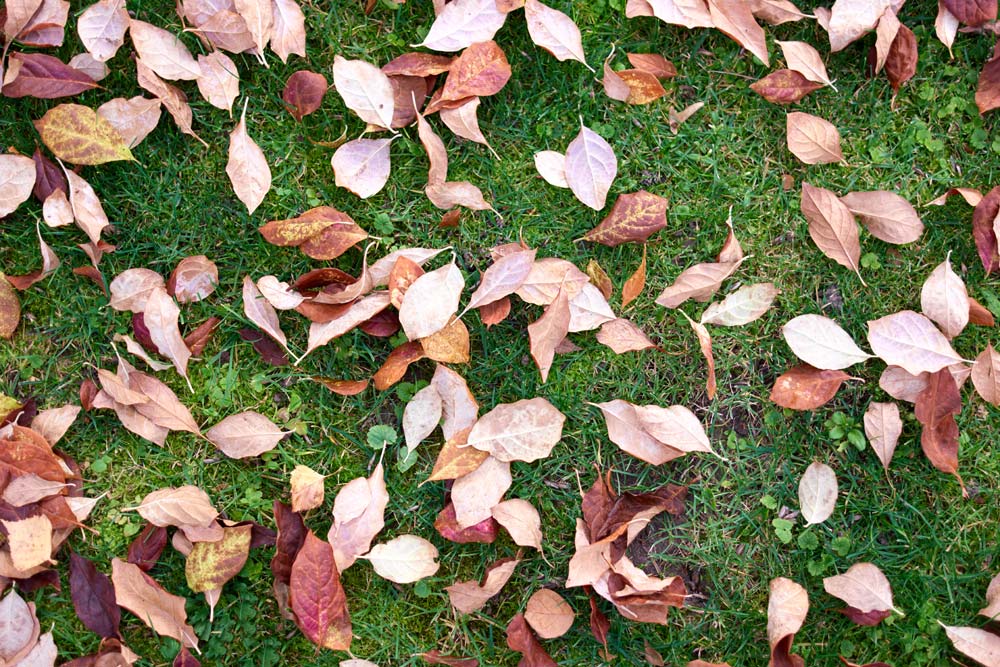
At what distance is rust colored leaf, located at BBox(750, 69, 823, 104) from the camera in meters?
2.38

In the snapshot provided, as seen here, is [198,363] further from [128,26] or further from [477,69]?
[477,69]

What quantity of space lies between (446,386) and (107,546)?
107 cm

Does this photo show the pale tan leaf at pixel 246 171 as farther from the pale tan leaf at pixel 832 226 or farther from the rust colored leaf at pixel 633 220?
the pale tan leaf at pixel 832 226

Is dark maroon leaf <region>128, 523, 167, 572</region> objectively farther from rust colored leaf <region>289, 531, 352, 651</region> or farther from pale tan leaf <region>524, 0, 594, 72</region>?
pale tan leaf <region>524, 0, 594, 72</region>

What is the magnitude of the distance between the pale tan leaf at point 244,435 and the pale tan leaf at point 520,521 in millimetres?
664

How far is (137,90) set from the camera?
7.92 ft

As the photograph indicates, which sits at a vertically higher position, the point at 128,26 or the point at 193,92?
the point at 128,26

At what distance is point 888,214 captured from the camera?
2359 millimetres

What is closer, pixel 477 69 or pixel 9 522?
pixel 9 522

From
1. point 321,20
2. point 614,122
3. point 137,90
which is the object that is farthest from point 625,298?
point 137,90

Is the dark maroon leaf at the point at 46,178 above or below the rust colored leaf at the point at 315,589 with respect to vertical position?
above

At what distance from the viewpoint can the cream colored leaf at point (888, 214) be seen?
92.7 inches

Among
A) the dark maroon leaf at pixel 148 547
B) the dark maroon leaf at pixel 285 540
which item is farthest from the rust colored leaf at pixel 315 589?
the dark maroon leaf at pixel 148 547

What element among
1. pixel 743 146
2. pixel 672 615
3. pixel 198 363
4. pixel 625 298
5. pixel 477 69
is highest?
pixel 477 69
